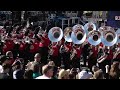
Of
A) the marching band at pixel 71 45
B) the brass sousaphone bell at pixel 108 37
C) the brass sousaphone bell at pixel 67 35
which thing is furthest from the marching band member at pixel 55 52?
the brass sousaphone bell at pixel 108 37

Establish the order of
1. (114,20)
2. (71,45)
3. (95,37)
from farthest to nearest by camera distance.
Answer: (114,20) < (71,45) < (95,37)

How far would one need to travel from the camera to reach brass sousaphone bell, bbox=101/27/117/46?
8.25m

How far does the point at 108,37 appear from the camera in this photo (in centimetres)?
837

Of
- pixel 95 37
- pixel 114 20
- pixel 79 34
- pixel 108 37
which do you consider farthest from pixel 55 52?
pixel 114 20

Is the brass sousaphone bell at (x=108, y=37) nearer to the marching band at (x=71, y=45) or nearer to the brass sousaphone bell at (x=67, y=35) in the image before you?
the marching band at (x=71, y=45)

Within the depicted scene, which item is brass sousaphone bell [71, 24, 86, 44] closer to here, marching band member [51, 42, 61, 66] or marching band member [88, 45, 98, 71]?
marching band member [88, 45, 98, 71]

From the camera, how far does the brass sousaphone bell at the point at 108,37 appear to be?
27.1ft

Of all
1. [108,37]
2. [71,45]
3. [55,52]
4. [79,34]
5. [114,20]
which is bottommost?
[55,52]

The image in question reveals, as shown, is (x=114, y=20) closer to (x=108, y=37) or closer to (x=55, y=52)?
(x=55, y=52)

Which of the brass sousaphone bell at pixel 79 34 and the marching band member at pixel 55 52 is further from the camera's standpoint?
A: the marching band member at pixel 55 52

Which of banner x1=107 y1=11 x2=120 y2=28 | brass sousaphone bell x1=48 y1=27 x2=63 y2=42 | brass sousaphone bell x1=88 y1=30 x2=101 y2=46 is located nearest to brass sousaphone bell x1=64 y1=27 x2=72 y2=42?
brass sousaphone bell x1=48 y1=27 x2=63 y2=42

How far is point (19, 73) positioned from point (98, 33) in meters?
4.47

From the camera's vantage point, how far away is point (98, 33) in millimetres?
8844
